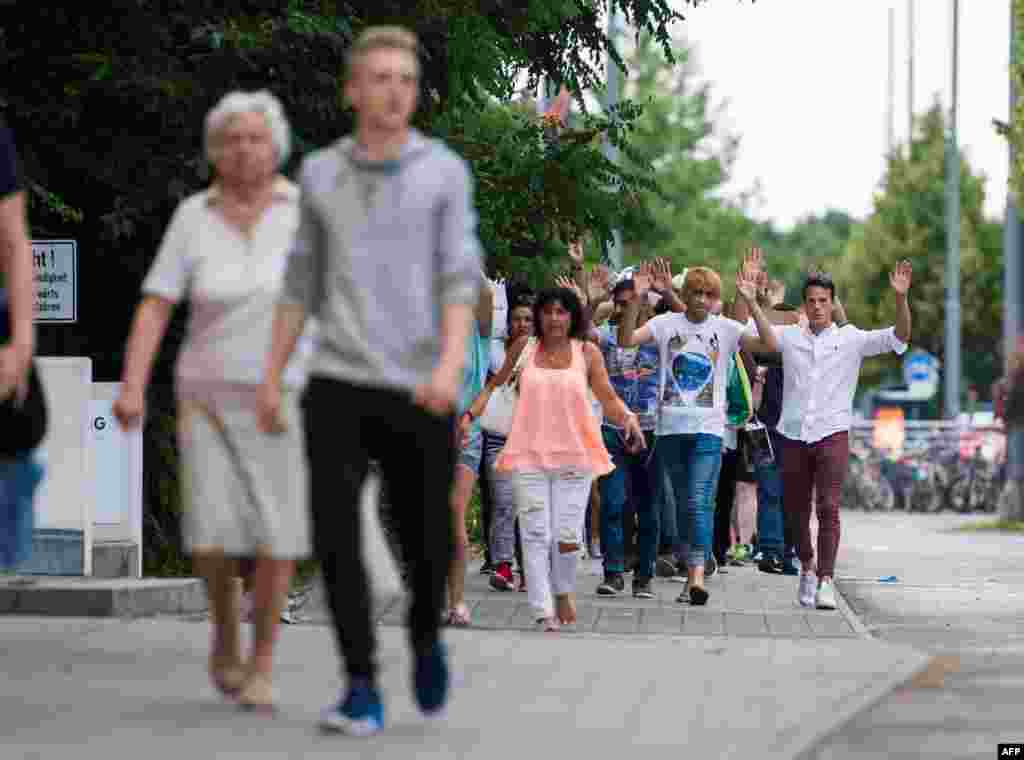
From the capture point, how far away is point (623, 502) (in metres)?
14.3

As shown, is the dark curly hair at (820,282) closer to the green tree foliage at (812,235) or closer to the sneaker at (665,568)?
the sneaker at (665,568)

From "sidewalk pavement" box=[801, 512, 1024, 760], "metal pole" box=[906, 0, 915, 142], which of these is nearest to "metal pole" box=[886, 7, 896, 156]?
"metal pole" box=[906, 0, 915, 142]

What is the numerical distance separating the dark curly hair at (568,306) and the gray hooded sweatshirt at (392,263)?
5062 millimetres

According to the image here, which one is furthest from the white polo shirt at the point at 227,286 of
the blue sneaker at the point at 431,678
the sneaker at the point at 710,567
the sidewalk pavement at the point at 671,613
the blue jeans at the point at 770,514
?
the blue jeans at the point at 770,514

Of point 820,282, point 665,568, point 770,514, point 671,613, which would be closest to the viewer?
point 671,613

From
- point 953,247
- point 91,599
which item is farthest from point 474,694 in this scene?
point 953,247

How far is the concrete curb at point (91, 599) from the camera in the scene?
11.6 meters

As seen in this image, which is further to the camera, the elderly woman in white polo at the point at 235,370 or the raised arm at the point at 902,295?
the raised arm at the point at 902,295

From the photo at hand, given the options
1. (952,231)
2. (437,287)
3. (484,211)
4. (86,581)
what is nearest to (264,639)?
(437,287)

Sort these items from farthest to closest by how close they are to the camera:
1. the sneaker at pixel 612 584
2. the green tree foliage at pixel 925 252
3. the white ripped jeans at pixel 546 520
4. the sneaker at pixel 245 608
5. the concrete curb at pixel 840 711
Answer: the green tree foliage at pixel 925 252 < the sneaker at pixel 612 584 < the white ripped jeans at pixel 546 520 < the sneaker at pixel 245 608 < the concrete curb at pixel 840 711

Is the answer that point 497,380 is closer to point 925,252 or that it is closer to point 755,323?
point 755,323

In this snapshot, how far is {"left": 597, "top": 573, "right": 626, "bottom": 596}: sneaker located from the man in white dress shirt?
1008 mm

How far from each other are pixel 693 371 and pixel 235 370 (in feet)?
21.9

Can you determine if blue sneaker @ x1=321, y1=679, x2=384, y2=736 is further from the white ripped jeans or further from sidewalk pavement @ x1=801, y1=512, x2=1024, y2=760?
the white ripped jeans
